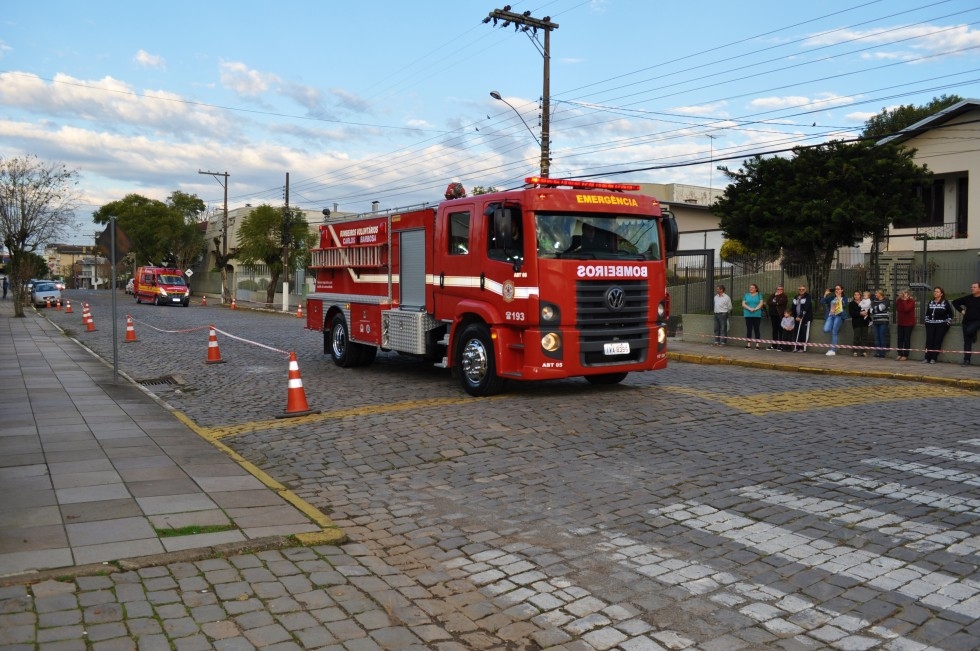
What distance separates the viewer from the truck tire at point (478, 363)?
37.5ft

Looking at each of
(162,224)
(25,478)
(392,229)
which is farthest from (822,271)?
(162,224)

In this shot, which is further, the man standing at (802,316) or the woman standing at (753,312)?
the woman standing at (753,312)

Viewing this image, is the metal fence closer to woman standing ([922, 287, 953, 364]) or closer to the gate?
the gate

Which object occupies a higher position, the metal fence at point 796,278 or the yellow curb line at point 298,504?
the metal fence at point 796,278

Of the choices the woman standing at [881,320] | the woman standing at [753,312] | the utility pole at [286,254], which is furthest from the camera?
the utility pole at [286,254]

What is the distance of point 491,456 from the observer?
805 cm

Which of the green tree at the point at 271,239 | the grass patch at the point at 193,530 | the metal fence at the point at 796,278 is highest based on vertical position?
the green tree at the point at 271,239

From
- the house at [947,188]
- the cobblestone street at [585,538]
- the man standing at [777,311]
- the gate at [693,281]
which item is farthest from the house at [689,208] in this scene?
the cobblestone street at [585,538]

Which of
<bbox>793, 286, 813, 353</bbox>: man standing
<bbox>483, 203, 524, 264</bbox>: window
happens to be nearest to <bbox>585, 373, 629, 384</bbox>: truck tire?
<bbox>483, 203, 524, 264</bbox>: window

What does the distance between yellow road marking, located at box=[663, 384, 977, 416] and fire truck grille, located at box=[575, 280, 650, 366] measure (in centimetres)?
98

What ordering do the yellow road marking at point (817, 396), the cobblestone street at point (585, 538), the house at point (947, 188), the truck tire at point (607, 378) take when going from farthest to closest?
the house at point (947, 188), the truck tire at point (607, 378), the yellow road marking at point (817, 396), the cobblestone street at point (585, 538)

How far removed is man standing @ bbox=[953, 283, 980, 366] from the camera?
53.4 feet

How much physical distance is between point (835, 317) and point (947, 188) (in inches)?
515

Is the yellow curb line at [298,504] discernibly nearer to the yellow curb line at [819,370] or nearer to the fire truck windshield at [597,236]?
the fire truck windshield at [597,236]
